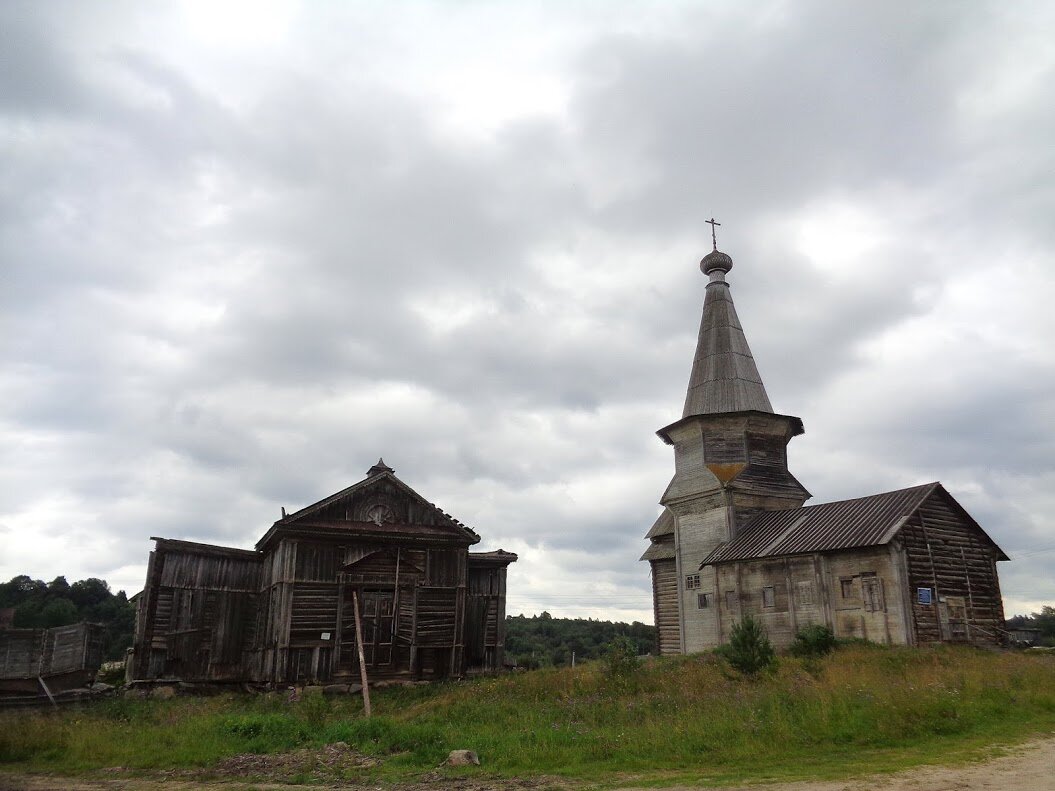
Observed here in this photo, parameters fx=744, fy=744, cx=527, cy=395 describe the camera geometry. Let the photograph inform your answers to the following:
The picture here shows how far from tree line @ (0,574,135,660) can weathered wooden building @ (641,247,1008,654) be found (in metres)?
39.7

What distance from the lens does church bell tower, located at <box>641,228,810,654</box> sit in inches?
1314

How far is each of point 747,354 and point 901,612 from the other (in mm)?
17033

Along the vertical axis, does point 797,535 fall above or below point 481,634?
above

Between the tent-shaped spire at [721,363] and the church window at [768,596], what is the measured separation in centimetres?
921

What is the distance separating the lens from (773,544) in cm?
2956

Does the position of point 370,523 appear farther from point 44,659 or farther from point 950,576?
point 950,576

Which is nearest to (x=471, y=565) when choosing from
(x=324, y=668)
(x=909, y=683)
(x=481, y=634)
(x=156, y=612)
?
(x=481, y=634)

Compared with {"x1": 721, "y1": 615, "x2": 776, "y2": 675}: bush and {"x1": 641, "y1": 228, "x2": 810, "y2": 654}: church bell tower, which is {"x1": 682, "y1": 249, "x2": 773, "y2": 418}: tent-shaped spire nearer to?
{"x1": 641, "y1": 228, "x2": 810, "y2": 654}: church bell tower

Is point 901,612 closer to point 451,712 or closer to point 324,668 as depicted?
point 451,712

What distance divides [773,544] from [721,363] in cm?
1147

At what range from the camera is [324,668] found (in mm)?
25547

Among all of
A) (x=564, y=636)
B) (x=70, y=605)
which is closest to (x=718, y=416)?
(x=564, y=636)

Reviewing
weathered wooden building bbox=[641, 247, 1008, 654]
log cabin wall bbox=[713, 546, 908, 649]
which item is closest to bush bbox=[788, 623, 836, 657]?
log cabin wall bbox=[713, 546, 908, 649]

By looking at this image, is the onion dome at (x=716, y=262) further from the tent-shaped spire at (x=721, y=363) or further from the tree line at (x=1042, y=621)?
the tree line at (x=1042, y=621)
